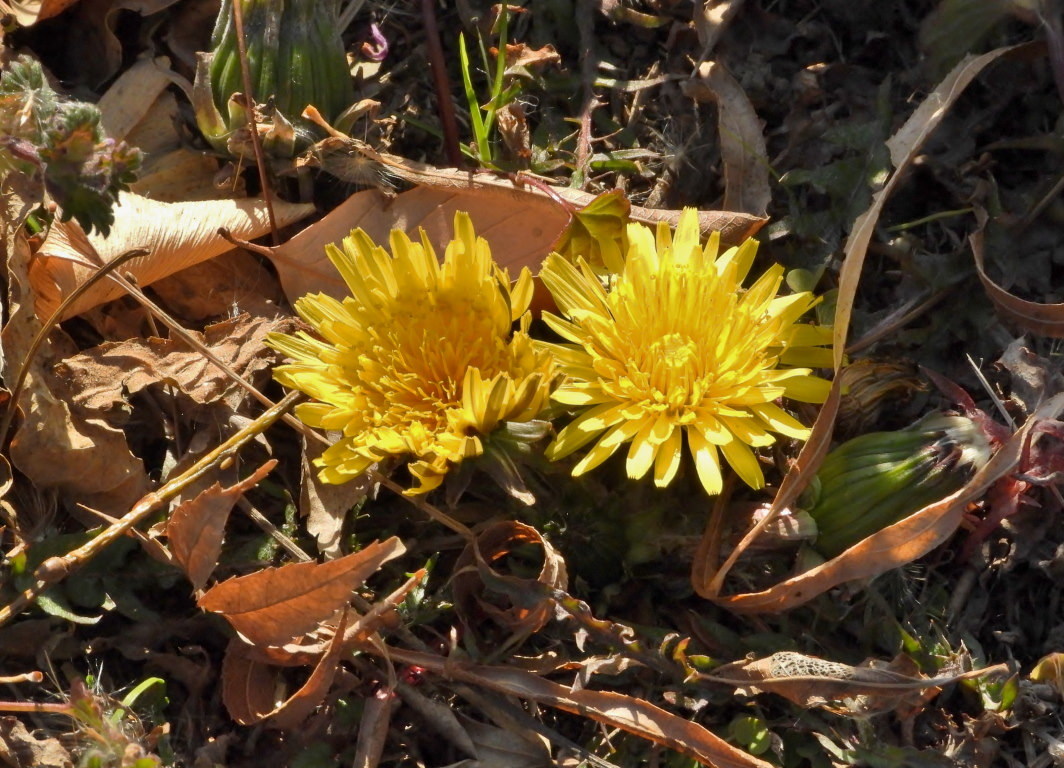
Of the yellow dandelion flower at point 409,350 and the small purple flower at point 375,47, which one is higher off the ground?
the small purple flower at point 375,47

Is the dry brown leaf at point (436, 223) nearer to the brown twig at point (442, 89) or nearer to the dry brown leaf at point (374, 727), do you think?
the brown twig at point (442, 89)

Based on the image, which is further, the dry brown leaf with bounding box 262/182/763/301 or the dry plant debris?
the dry brown leaf with bounding box 262/182/763/301

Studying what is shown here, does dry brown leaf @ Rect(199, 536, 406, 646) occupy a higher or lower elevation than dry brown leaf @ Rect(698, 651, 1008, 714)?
higher

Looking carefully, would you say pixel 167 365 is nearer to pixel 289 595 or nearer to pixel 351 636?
pixel 289 595

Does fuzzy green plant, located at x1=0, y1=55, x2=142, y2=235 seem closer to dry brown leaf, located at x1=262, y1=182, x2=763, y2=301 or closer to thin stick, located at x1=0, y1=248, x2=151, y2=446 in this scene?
thin stick, located at x1=0, y1=248, x2=151, y2=446

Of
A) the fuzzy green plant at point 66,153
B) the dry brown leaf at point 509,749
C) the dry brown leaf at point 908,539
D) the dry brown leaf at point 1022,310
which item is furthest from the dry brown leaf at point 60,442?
the dry brown leaf at point 1022,310

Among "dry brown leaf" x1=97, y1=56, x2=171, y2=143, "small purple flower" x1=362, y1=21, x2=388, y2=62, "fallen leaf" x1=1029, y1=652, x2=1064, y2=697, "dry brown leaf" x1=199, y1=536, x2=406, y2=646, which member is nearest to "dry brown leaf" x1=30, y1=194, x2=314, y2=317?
"dry brown leaf" x1=97, y1=56, x2=171, y2=143

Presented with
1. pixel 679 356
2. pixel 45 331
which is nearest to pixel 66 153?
pixel 45 331
